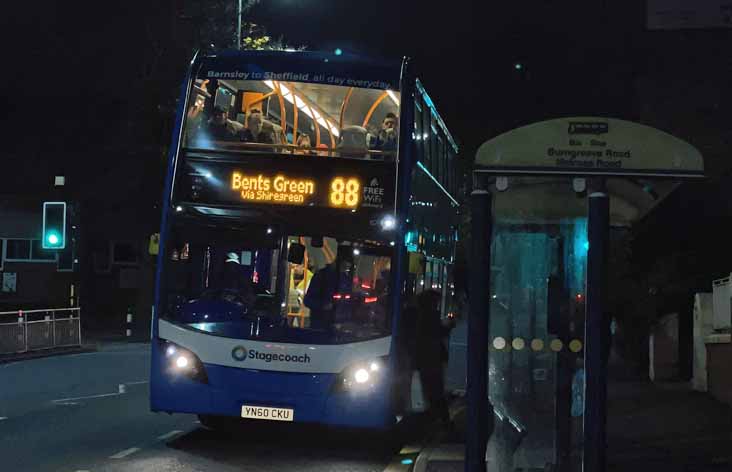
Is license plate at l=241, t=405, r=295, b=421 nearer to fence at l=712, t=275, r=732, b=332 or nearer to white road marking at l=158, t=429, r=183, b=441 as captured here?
white road marking at l=158, t=429, r=183, b=441

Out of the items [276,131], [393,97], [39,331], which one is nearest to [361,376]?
[276,131]

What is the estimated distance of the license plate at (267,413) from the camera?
11086 mm

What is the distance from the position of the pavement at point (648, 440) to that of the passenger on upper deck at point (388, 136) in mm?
3321

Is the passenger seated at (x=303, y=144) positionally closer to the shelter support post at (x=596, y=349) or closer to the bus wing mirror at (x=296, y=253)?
the bus wing mirror at (x=296, y=253)

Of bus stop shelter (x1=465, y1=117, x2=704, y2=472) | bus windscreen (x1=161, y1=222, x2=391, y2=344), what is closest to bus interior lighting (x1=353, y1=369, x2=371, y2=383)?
bus windscreen (x1=161, y1=222, x2=391, y2=344)

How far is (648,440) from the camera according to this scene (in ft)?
39.9

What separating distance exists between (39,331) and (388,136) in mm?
18556

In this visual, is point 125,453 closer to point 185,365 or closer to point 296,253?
point 185,365

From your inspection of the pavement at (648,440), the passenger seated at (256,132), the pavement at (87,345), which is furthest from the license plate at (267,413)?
the pavement at (87,345)

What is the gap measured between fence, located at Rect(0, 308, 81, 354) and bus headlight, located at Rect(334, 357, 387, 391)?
16.4 metres

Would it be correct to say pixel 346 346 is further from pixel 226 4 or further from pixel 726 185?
pixel 226 4

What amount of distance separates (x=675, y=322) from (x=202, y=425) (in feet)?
39.2

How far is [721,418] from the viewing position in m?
14.4

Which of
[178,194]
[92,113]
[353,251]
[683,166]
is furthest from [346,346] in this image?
[92,113]
